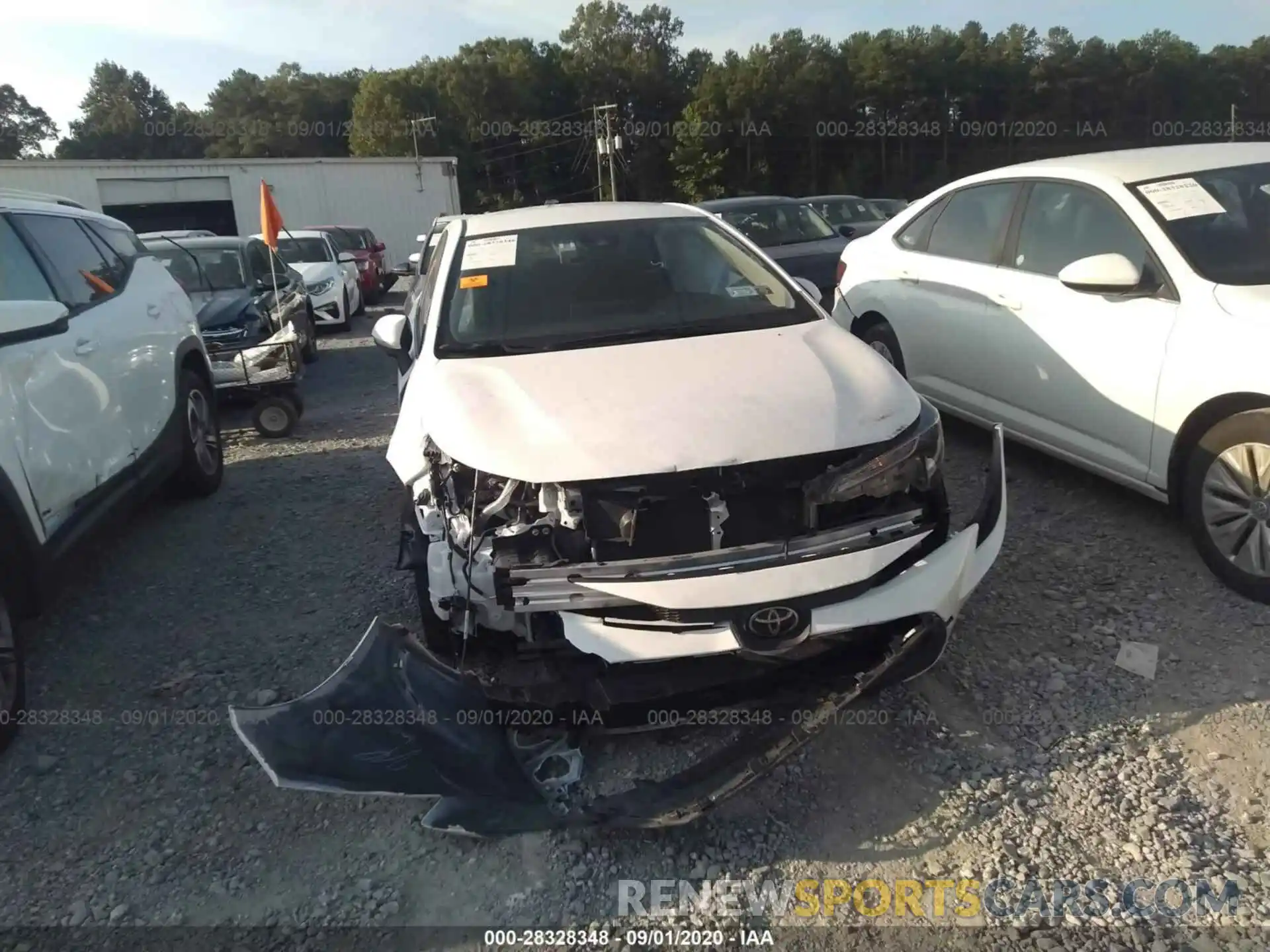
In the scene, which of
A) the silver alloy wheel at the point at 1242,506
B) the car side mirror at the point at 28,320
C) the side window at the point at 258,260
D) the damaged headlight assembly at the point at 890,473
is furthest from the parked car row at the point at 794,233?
the car side mirror at the point at 28,320

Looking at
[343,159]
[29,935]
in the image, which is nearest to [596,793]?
[29,935]

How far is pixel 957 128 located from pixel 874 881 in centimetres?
6549

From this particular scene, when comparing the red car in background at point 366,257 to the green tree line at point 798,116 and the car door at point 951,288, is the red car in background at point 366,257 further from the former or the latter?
the green tree line at point 798,116

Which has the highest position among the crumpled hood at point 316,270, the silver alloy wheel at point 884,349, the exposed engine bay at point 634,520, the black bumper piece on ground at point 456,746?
the exposed engine bay at point 634,520

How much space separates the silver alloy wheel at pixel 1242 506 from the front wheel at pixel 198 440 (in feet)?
17.4

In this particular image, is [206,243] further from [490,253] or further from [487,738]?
[487,738]

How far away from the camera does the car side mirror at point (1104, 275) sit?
4008mm

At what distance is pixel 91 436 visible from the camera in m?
Result: 4.20

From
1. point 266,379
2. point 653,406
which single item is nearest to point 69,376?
point 653,406

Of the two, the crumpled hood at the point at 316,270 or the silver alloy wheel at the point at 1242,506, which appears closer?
the silver alloy wheel at the point at 1242,506

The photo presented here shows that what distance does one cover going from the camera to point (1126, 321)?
4.12 metres

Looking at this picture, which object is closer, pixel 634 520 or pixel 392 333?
pixel 634 520

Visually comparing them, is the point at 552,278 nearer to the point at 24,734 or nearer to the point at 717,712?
the point at 717,712

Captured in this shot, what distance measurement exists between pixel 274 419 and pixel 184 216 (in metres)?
29.2
